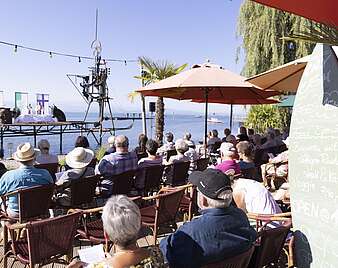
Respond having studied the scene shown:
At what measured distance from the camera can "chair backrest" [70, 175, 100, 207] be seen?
443 centimetres

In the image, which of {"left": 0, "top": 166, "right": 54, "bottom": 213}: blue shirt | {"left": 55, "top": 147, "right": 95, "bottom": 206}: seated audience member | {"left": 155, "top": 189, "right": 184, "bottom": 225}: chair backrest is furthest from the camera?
{"left": 55, "top": 147, "right": 95, "bottom": 206}: seated audience member

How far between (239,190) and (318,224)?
799 mm

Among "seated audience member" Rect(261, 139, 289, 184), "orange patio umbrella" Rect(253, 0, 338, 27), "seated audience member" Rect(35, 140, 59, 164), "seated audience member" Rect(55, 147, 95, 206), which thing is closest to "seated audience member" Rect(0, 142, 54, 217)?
"seated audience member" Rect(55, 147, 95, 206)

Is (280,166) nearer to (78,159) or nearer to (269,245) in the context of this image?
(78,159)

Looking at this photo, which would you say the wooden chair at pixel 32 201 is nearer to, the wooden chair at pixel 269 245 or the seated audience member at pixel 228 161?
the seated audience member at pixel 228 161

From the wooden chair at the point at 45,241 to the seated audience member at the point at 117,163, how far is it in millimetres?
1967

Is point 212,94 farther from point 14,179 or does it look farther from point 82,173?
point 14,179

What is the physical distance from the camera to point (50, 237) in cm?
305

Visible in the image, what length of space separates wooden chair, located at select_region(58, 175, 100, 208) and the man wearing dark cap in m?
2.27

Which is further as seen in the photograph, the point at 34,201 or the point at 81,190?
the point at 81,190

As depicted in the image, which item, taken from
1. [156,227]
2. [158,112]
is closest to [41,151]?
[156,227]

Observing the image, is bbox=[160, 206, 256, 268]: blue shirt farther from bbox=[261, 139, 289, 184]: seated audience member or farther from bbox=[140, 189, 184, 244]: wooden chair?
bbox=[261, 139, 289, 184]: seated audience member

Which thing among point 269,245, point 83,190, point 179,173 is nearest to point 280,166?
point 179,173

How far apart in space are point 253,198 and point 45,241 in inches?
66.4
